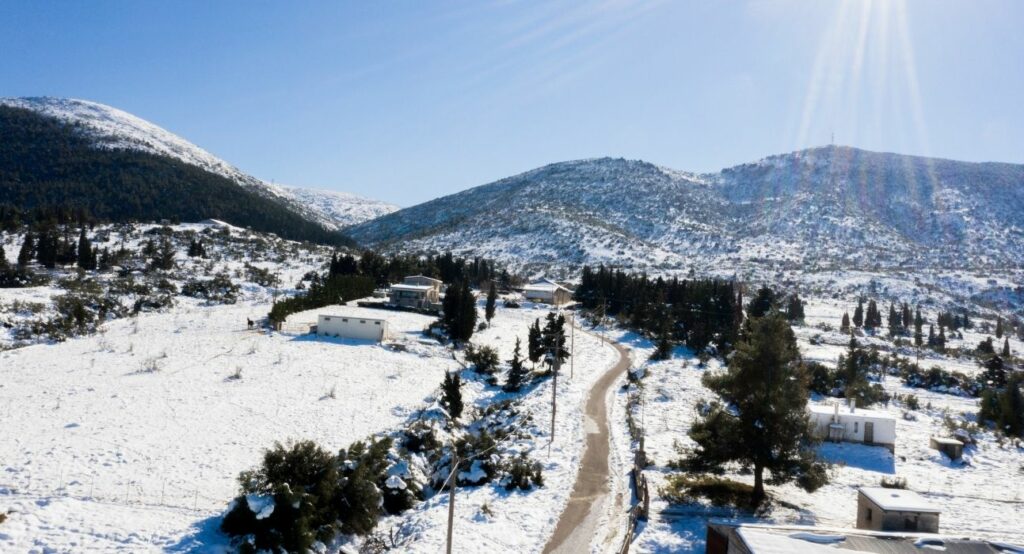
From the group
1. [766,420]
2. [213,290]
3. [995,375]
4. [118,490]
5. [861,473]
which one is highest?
[213,290]

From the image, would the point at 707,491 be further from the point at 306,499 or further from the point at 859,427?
the point at 859,427

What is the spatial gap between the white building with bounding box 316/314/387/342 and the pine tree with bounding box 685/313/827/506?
36.5 meters

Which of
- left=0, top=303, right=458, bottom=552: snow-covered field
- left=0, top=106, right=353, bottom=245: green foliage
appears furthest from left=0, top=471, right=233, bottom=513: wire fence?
left=0, top=106, right=353, bottom=245: green foliage

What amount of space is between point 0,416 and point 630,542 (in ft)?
102

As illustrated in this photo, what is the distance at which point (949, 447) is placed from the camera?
35094mm

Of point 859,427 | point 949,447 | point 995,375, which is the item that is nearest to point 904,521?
point 859,427

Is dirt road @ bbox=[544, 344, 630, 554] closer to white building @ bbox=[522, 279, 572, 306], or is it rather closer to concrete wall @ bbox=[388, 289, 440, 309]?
concrete wall @ bbox=[388, 289, 440, 309]

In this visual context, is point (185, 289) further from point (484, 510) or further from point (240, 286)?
point (484, 510)

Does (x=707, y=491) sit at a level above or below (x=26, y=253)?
below

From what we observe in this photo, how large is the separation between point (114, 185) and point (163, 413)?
6033 inches

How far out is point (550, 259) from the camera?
174 meters

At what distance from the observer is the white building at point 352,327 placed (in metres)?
52.7

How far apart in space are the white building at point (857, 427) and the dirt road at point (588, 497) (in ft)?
48.1

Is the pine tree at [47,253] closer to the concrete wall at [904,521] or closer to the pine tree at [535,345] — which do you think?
the pine tree at [535,345]
